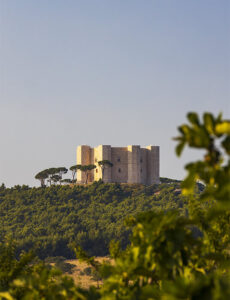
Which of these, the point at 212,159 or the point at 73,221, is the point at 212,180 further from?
the point at 73,221

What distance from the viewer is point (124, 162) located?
89562 mm

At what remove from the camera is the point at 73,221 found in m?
67.8

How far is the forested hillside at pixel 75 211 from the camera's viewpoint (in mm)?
59125

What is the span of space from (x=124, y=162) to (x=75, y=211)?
19108 millimetres

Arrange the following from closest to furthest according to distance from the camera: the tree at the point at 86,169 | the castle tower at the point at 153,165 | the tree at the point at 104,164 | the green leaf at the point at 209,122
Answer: the green leaf at the point at 209,122 < the tree at the point at 104,164 < the tree at the point at 86,169 < the castle tower at the point at 153,165

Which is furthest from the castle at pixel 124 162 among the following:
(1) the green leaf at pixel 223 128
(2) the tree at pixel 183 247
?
(1) the green leaf at pixel 223 128

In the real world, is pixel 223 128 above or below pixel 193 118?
below

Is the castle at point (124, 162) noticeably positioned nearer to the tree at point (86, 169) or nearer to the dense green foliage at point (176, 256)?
the tree at point (86, 169)

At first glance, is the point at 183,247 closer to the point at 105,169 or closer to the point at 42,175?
the point at 105,169

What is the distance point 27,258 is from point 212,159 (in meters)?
8.29

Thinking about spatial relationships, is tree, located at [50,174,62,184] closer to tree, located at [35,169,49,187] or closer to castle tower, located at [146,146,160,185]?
tree, located at [35,169,49,187]

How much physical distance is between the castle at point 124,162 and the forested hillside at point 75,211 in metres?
4.26

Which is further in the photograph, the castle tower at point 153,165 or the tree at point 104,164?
the castle tower at point 153,165

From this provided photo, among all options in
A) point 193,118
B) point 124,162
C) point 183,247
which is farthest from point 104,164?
point 193,118
